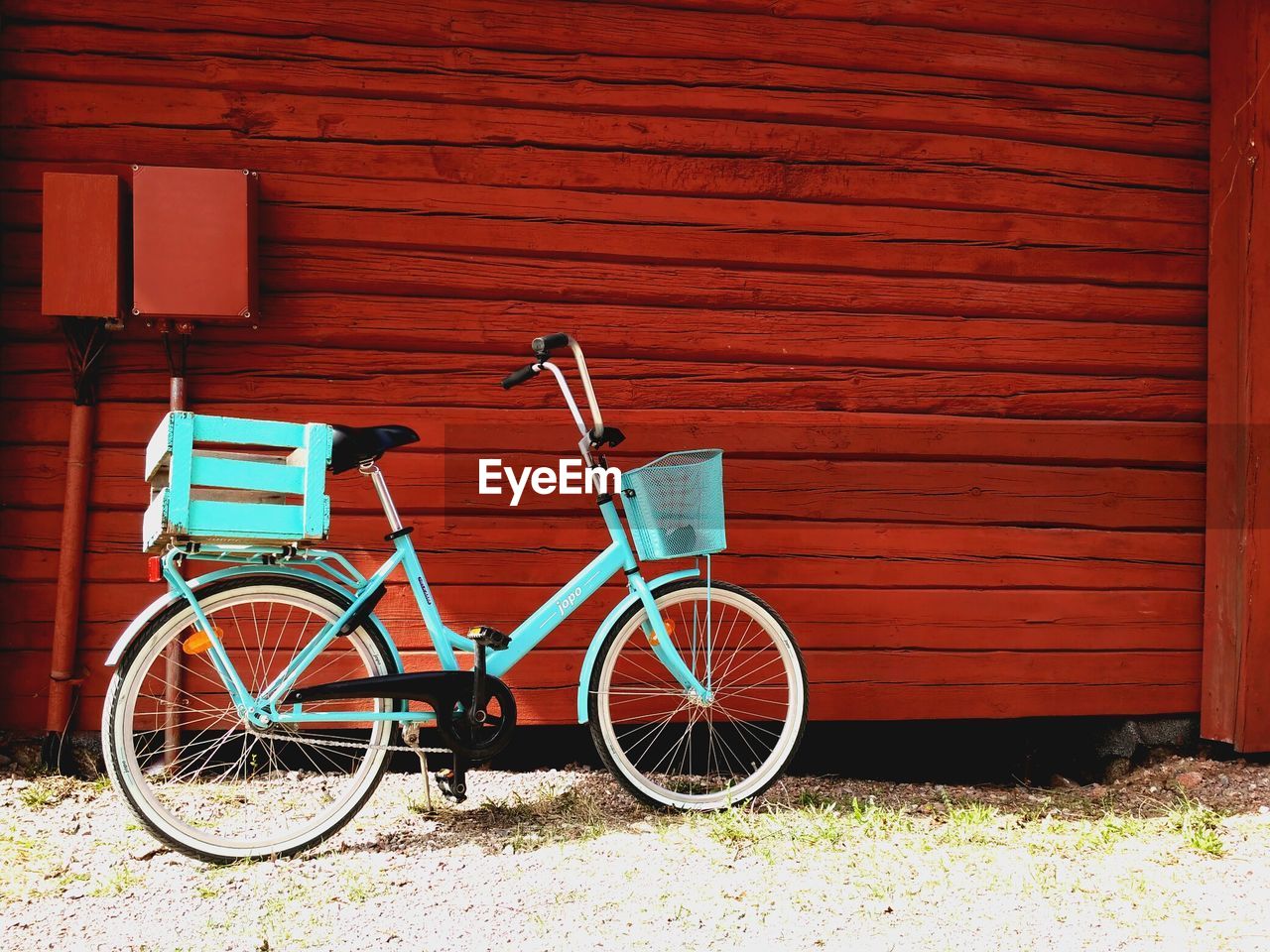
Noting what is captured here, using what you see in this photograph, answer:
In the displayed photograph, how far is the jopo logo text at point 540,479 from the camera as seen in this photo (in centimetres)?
376

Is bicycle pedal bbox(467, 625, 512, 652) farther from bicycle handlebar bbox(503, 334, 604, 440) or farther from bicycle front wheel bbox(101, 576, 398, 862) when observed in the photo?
bicycle handlebar bbox(503, 334, 604, 440)

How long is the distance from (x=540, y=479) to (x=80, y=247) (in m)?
1.71

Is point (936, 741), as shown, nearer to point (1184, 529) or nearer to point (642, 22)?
point (1184, 529)

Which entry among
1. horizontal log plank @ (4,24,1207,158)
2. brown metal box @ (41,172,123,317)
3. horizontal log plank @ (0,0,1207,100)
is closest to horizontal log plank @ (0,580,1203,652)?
brown metal box @ (41,172,123,317)

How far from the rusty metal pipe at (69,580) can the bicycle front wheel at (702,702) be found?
1814 millimetres

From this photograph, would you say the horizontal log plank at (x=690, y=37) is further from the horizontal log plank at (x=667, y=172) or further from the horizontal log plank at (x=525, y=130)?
the horizontal log plank at (x=667, y=172)

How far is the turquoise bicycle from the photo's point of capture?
282cm

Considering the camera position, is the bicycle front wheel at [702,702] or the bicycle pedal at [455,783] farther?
the bicycle front wheel at [702,702]

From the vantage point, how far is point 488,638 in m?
3.15

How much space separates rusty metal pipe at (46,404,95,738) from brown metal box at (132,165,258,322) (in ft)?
1.68

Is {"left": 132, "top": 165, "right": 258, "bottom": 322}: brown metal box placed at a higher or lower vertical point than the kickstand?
higher

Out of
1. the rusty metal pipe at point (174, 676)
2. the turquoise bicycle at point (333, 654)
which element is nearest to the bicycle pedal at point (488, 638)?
the turquoise bicycle at point (333, 654)

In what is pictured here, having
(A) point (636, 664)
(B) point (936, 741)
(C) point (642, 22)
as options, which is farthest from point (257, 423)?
(B) point (936, 741)

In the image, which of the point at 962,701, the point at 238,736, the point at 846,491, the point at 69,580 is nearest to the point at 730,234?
the point at 846,491
